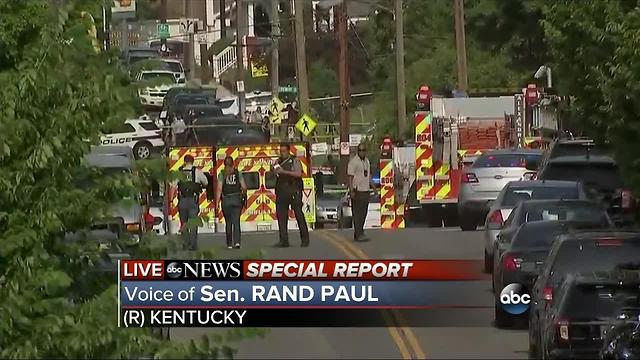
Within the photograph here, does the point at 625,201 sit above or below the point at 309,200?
above

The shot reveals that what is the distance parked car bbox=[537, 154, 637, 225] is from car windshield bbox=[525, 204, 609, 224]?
471cm

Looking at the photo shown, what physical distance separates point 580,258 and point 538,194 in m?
8.07

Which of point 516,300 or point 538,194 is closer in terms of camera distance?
point 516,300

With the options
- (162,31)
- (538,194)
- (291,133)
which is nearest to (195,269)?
(538,194)

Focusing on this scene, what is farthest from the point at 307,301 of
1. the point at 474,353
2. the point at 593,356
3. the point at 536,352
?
the point at 474,353

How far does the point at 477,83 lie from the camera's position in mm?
63969

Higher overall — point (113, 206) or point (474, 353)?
point (113, 206)

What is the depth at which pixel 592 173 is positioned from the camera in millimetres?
25469

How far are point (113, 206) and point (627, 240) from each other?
7.70 metres

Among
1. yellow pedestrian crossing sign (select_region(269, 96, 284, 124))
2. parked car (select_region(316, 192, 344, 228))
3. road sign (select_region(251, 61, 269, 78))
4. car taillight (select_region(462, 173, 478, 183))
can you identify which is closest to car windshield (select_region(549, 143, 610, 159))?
car taillight (select_region(462, 173, 478, 183))

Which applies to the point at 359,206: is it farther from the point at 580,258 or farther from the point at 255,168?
the point at 580,258

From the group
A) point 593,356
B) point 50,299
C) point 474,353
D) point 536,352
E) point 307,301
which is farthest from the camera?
point 474,353

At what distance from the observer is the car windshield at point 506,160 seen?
29.7 metres

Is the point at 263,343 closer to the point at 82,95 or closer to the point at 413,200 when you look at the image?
the point at 82,95
